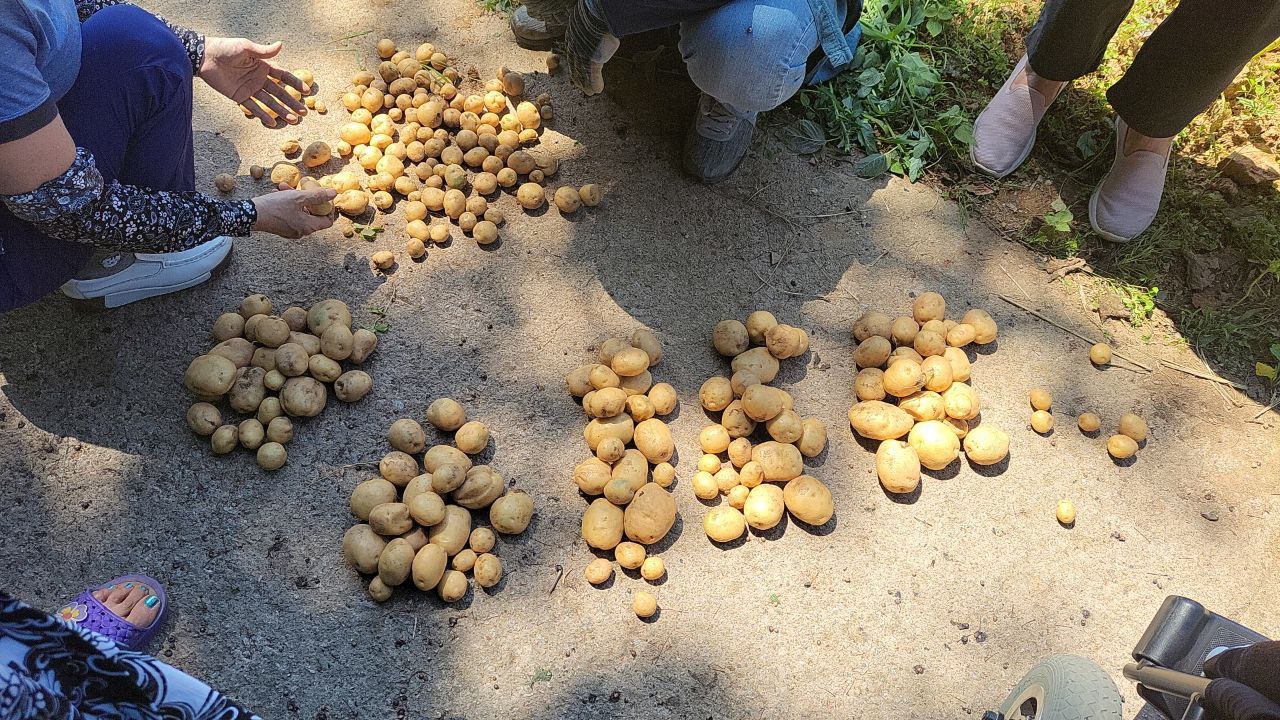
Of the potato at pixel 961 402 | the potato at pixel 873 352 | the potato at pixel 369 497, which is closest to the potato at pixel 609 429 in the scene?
the potato at pixel 369 497

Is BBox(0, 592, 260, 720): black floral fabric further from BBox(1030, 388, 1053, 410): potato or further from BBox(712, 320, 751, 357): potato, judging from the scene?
BBox(1030, 388, 1053, 410): potato

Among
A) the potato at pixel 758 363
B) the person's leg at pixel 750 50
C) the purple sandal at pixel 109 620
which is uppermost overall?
the person's leg at pixel 750 50

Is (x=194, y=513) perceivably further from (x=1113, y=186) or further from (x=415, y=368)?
(x=1113, y=186)

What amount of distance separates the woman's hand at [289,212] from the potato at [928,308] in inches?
72.7

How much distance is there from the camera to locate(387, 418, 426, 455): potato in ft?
7.40

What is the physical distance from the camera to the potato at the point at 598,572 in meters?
2.12

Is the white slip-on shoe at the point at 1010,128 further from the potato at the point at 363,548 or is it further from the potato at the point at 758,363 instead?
the potato at the point at 363,548

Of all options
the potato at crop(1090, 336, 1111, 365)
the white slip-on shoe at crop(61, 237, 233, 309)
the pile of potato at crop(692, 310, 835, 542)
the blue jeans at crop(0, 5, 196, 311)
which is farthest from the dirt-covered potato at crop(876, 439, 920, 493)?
the blue jeans at crop(0, 5, 196, 311)

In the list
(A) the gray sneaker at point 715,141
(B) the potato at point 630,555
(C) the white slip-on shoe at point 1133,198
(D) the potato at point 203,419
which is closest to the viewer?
(B) the potato at point 630,555

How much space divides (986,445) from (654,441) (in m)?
0.98

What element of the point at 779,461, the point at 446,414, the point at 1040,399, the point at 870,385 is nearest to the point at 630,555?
the point at 779,461

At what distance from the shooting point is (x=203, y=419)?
223 centimetres

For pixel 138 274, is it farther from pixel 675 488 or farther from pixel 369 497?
pixel 675 488

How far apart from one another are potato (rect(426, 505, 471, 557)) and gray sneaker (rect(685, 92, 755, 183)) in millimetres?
1472
